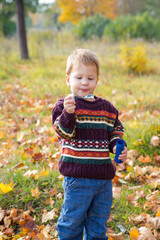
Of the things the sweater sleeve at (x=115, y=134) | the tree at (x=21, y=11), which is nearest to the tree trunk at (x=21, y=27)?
the tree at (x=21, y=11)

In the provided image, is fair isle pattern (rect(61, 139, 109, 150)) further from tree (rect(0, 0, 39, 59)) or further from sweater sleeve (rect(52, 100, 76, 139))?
tree (rect(0, 0, 39, 59))

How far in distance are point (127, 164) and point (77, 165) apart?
166 centimetres

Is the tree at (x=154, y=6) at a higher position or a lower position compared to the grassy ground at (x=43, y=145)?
higher

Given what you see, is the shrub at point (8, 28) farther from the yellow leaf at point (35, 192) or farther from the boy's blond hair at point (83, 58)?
the boy's blond hair at point (83, 58)

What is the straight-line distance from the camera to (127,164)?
3.06m

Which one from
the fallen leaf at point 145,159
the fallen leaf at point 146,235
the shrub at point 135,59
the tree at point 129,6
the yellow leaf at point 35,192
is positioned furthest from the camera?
the tree at point 129,6

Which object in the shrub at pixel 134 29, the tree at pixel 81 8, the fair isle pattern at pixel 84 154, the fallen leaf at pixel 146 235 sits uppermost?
the tree at pixel 81 8

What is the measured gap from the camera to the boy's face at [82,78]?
1616mm

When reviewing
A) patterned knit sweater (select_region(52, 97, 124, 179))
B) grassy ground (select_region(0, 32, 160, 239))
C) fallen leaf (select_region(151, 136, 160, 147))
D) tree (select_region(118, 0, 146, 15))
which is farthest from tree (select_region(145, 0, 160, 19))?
patterned knit sweater (select_region(52, 97, 124, 179))

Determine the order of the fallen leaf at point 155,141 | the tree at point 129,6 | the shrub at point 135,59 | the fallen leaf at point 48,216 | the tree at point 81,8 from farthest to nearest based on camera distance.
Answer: the tree at point 129,6 < the tree at point 81,8 < the shrub at point 135,59 < the fallen leaf at point 155,141 < the fallen leaf at point 48,216

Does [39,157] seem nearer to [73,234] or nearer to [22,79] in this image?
[73,234]

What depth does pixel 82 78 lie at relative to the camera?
1.62 m

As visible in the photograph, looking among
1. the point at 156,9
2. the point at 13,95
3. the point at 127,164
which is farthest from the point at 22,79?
the point at 156,9

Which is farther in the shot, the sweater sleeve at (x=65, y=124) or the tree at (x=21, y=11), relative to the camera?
the tree at (x=21, y=11)
